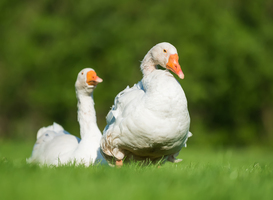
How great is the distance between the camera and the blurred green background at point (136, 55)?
84.7 ft

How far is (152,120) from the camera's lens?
476 cm

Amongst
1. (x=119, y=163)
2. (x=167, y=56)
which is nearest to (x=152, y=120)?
(x=119, y=163)

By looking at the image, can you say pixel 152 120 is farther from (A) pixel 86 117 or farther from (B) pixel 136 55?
(B) pixel 136 55

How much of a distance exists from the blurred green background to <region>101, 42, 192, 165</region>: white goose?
1995 centimetres

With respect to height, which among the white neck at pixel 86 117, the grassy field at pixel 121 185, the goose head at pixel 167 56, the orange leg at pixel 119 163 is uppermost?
the goose head at pixel 167 56

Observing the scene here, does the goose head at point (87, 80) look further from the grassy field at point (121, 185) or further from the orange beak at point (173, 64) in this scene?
the grassy field at point (121, 185)

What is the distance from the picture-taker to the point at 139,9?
91.7 feet

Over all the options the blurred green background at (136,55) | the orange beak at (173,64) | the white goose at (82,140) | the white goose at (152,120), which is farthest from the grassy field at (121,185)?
the blurred green background at (136,55)

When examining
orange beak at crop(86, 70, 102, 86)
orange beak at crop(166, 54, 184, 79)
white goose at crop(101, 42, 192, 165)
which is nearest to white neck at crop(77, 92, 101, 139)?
orange beak at crop(86, 70, 102, 86)

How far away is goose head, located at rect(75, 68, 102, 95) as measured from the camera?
7.13m

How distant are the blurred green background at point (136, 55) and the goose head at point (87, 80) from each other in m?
17.9

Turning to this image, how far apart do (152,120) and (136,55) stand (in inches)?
889

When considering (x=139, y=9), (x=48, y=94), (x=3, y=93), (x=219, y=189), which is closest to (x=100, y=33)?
(x=139, y=9)

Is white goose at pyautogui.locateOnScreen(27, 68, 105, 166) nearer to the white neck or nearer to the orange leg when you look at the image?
the white neck
